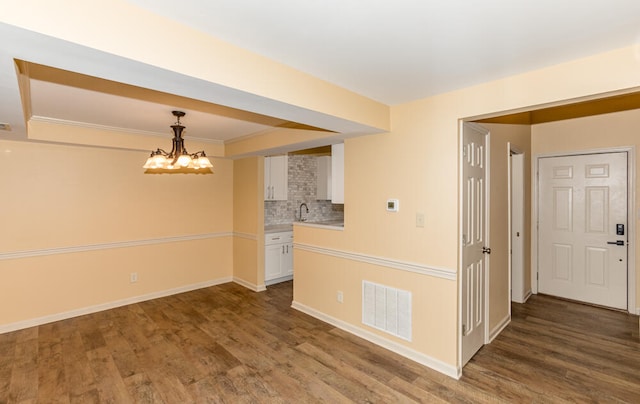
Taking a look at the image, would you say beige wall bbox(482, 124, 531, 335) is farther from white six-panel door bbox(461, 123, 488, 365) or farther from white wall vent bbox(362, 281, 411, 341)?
white wall vent bbox(362, 281, 411, 341)

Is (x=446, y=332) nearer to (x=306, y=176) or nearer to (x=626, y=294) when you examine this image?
(x=626, y=294)

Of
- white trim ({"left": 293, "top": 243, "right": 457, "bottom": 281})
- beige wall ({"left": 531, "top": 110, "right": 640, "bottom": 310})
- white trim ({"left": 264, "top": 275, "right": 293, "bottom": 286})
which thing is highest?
beige wall ({"left": 531, "top": 110, "right": 640, "bottom": 310})

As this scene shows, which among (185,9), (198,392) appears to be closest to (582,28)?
(185,9)

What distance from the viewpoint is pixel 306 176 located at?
20.3 feet

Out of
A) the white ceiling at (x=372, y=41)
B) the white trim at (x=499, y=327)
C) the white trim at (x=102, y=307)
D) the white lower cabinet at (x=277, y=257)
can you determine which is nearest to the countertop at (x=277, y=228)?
the white lower cabinet at (x=277, y=257)

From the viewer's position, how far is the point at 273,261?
5.31m

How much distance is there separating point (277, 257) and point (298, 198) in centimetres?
132

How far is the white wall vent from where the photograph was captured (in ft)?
9.95

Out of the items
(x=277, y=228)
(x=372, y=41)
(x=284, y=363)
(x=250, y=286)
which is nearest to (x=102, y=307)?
(x=250, y=286)

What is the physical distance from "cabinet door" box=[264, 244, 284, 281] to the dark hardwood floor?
3.98 ft

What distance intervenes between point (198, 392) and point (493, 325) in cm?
304

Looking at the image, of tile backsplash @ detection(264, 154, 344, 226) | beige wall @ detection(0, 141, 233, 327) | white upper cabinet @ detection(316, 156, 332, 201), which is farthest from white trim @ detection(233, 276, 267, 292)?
white upper cabinet @ detection(316, 156, 332, 201)

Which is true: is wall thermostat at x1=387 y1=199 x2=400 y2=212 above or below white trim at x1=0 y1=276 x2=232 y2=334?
above

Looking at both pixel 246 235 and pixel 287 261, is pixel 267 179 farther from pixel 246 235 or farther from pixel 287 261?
pixel 287 261
